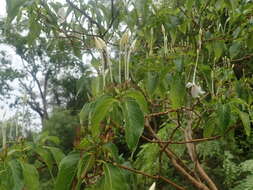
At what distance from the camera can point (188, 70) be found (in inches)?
38.8

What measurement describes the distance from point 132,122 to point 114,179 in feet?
0.44

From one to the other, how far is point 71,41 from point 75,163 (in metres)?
0.69

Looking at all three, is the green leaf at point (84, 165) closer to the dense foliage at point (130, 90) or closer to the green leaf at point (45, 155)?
the dense foliage at point (130, 90)

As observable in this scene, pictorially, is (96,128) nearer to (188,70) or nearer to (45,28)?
(188,70)

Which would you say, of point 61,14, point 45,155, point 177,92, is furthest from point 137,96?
point 61,14

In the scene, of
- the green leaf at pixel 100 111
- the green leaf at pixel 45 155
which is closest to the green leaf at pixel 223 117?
the green leaf at pixel 100 111

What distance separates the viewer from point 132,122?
0.70m

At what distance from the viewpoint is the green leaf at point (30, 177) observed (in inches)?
30.5

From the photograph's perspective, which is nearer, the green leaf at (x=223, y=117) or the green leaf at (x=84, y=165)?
the green leaf at (x=84, y=165)

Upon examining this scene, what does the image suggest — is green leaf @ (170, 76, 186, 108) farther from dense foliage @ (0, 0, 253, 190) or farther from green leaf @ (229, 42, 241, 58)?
green leaf @ (229, 42, 241, 58)

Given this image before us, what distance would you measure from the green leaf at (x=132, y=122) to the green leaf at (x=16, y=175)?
10.6 inches

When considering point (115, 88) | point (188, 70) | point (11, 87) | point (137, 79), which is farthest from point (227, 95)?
point (11, 87)

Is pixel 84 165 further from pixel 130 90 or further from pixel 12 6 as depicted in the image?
pixel 12 6

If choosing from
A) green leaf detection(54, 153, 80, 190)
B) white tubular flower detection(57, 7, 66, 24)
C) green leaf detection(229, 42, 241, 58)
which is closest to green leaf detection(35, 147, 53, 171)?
green leaf detection(54, 153, 80, 190)
